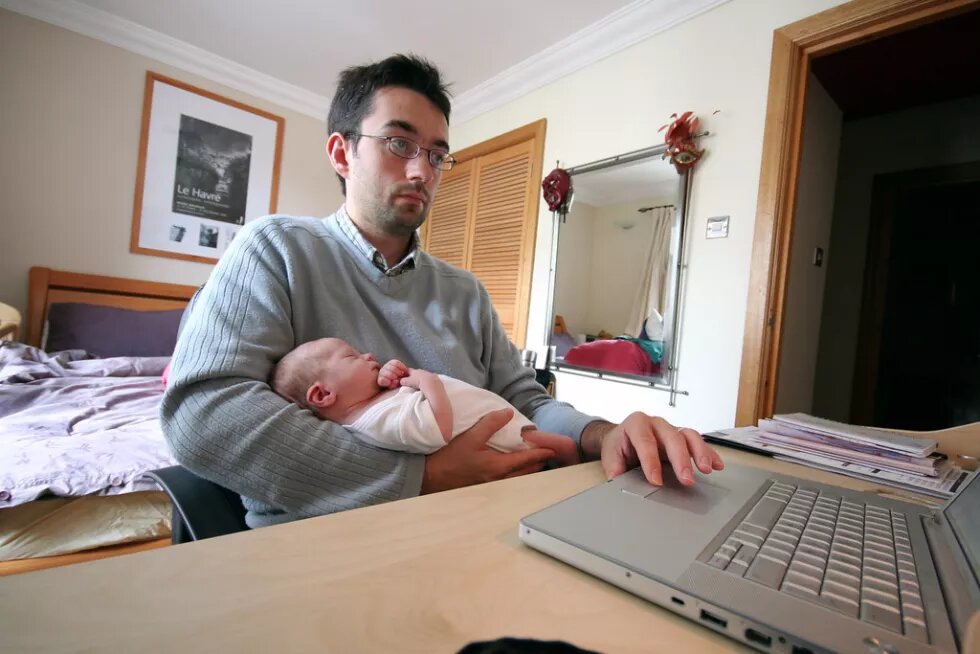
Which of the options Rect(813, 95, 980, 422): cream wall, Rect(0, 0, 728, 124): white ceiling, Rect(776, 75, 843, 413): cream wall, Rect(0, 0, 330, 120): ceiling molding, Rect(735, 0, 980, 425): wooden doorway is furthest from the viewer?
Rect(813, 95, 980, 422): cream wall

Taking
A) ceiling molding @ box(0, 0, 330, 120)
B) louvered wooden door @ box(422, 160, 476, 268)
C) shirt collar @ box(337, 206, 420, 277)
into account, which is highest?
Result: ceiling molding @ box(0, 0, 330, 120)

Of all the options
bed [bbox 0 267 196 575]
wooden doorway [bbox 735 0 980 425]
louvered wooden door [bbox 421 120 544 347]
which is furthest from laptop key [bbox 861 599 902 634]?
louvered wooden door [bbox 421 120 544 347]

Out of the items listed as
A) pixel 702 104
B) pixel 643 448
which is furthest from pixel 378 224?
pixel 702 104

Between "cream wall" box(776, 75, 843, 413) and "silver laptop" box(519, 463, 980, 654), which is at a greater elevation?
"cream wall" box(776, 75, 843, 413)

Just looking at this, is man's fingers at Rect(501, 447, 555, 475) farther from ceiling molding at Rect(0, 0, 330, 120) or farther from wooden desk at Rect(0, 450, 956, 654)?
ceiling molding at Rect(0, 0, 330, 120)

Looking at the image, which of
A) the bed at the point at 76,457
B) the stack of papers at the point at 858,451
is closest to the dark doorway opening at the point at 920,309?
the stack of papers at the point at 858,451

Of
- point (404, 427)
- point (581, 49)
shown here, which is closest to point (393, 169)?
point (404, 427)

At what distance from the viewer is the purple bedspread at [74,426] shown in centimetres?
119

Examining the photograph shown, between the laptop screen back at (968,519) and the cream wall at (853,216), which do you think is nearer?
the laptop screen back at (968,519)

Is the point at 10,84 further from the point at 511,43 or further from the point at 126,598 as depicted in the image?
the point at 126,598

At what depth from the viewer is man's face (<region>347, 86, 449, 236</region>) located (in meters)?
1.07

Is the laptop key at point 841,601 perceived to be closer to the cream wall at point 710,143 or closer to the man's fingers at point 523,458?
the man's fingers at point 523,458

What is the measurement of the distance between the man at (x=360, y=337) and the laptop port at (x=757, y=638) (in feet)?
0.91

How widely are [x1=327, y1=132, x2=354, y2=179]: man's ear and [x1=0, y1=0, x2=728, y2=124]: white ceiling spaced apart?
1876mm
